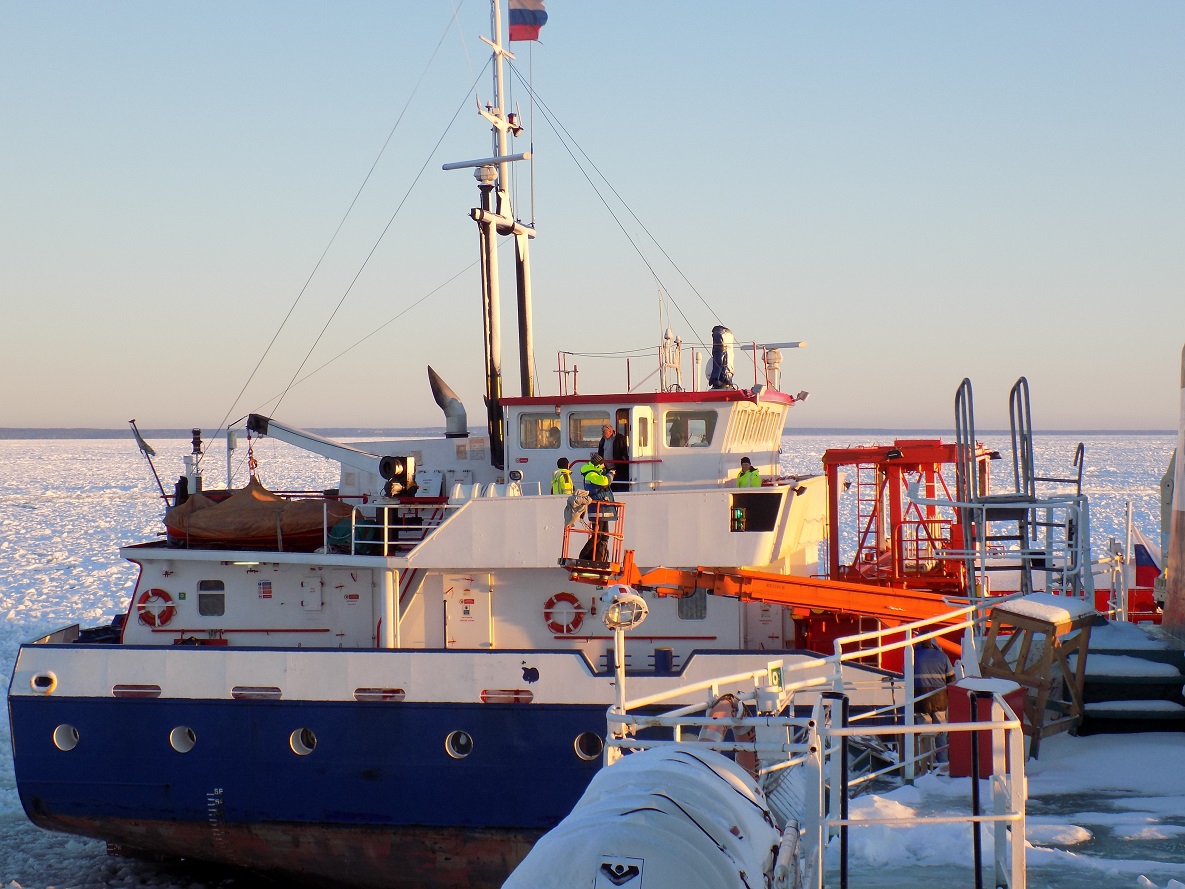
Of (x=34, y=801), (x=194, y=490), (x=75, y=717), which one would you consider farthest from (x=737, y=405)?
(x=34, y=801)

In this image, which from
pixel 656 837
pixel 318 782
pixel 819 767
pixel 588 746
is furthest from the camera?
pixel 318 782

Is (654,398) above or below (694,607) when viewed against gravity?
above

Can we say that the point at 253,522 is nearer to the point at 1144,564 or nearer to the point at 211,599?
the point at 211,599

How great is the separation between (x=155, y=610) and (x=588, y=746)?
6478 mm

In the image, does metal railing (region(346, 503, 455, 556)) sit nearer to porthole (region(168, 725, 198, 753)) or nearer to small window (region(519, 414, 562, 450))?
small window (region(519, 414, 562, 450))

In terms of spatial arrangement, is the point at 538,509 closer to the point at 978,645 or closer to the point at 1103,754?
the point at 978,645

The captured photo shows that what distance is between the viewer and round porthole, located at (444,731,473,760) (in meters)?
13.2

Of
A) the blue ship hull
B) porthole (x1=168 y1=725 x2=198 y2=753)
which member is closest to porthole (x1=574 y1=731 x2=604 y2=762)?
the blue ship hull

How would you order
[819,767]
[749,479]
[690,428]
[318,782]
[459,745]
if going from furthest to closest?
1. [690,428]
2. [749,479]
3. [318,782]
4. [459,745]
5. [819,767]

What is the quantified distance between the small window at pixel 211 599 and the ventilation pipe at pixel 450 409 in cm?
395

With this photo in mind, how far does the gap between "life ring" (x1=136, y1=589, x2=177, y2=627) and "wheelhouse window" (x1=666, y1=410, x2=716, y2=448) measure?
7.40 metres

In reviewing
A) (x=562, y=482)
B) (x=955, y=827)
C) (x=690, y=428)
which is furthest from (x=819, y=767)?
(x=690, y=428)

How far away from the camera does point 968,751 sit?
9.97 meters

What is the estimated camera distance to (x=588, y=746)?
12984mm
